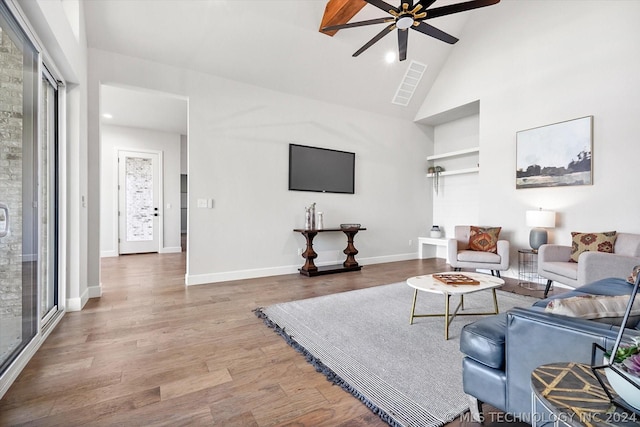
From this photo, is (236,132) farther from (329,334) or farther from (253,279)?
(329,334)

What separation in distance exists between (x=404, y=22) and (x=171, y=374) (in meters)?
3.51

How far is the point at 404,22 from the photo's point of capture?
3020 mm

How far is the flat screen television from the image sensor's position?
196 inches

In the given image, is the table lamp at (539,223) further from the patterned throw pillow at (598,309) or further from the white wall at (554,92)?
the patterned throw pillow at (598,309)

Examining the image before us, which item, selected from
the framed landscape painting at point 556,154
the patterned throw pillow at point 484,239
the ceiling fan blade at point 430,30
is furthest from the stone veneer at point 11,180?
the framed landscape painting at point 556,154

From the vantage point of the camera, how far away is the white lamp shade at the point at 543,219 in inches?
160

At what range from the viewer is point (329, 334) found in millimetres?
2512

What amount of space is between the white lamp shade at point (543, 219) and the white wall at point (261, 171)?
96.3 inches

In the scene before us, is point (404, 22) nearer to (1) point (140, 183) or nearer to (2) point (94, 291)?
(2) point (94, 291)

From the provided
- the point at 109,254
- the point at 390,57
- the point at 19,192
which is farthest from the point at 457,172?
the point at 109,254

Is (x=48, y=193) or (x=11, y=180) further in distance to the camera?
(x=48, y=193)

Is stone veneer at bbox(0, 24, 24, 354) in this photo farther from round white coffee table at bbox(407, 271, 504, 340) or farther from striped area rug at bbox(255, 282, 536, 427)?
round white coffee table at bbox(407, 271, 504, 340)

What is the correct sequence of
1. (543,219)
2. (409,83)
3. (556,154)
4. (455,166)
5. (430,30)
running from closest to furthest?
Answer: 1. (430,30)
2. (543,219)
3. (556,154)
4. (409,83)
5. (455,166)

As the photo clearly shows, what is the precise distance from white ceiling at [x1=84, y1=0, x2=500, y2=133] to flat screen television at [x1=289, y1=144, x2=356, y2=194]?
92cm
